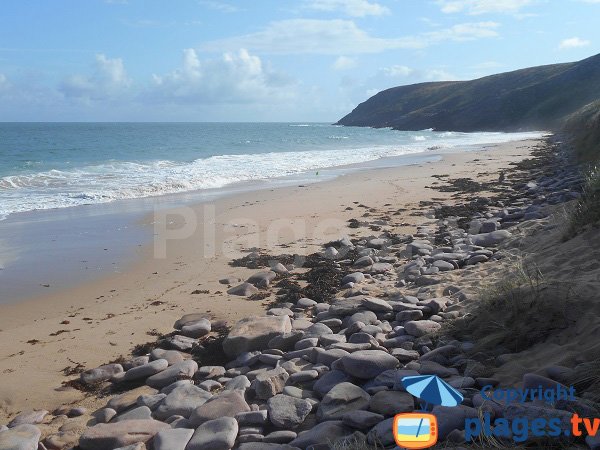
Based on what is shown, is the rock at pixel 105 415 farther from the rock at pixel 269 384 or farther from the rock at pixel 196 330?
the rock at pixel 196 330

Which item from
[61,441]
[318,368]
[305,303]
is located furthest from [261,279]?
[61,441]

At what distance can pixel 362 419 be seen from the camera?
2889mm

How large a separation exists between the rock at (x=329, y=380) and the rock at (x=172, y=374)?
1.14 m

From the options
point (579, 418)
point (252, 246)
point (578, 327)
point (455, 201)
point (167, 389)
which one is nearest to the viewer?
point (579, 418)

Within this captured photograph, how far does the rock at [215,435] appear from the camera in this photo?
9.68 ft

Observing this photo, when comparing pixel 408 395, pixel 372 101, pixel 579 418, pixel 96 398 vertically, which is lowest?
pixel 96 398

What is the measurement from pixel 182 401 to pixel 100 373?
1.04m

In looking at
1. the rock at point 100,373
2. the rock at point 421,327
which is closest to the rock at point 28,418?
the rock at point 100,373

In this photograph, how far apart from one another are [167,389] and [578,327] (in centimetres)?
295

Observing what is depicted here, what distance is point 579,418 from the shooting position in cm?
245

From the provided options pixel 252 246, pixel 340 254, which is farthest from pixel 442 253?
pixel 252 246

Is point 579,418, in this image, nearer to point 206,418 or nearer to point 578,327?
point 578,327

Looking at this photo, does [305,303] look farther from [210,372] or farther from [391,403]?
[391,403]

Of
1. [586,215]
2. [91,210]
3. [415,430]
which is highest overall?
[586,215]
